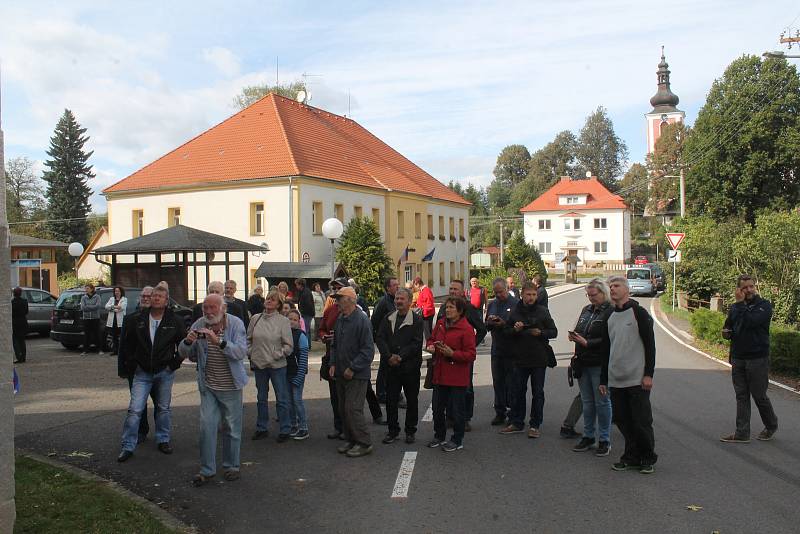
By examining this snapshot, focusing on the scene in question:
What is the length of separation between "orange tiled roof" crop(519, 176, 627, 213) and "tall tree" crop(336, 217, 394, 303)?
5537cm

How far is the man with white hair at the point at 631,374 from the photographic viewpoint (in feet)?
23.1

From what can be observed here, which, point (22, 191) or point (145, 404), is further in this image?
point (22, 191)

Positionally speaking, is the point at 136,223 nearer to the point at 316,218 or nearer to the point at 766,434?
the point at 316,218

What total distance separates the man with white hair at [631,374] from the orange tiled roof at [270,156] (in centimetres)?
2880

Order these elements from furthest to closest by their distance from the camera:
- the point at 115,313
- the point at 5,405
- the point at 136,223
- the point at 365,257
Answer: the point at 136,223, the point at 365,257, the point at 115,313, the point at 5,405

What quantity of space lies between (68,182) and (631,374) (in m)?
67.5

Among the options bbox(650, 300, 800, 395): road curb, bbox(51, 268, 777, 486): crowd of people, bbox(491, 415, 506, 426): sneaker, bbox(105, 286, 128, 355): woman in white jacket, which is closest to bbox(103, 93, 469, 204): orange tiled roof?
bbox(650, 300, 800, 395): road curb

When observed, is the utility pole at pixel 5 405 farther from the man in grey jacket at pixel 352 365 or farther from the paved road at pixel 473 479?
the man in grey jacket at pixel 352 365

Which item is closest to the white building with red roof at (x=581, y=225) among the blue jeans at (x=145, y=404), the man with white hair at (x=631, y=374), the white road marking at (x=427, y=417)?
the white road marking at (x=427, y=417)

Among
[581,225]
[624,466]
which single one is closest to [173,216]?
[624,466]

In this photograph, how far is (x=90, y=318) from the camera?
56.1ft

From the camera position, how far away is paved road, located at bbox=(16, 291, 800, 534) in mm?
5762

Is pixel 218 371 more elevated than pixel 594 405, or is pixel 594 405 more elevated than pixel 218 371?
pixel 218 371

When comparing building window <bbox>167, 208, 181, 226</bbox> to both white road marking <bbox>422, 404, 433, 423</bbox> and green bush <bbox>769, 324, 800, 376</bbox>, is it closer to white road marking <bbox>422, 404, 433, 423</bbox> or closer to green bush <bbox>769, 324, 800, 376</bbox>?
white road marking <bbox>422, 404, 433, 423</bbox>
